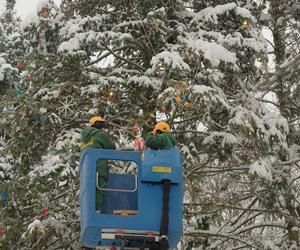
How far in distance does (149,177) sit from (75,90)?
4.22 m

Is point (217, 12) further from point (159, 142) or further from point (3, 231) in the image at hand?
point (3, 231)

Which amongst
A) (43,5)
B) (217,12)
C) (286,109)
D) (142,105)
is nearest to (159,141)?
(142,105)

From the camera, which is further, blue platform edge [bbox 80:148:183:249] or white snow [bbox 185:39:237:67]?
white snow [bbox 185:39:237:67]

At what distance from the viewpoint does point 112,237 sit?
20.8ft

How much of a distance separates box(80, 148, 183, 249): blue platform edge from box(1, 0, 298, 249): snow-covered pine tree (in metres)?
2.32

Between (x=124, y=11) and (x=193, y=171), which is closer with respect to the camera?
(x=193, y=171)

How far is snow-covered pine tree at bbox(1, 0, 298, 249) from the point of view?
941 cm

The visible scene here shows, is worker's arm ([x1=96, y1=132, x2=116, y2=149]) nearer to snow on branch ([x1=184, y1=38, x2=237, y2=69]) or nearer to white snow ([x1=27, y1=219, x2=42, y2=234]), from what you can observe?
white snow ([x1=27, y1=219, x2=42, y2=234])

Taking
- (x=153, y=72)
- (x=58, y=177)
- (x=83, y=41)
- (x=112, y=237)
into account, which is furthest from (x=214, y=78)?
(x=112, y=237)

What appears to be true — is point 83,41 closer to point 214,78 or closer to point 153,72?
point 153,72

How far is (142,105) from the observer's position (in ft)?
34.9

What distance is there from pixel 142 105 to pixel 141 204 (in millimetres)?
4359

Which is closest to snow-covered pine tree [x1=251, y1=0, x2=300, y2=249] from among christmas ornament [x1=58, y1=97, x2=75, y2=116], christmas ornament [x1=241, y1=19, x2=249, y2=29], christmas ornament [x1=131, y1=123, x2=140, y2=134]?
christmas ornament [x1=241, y1=19, x2=249, y2=29]

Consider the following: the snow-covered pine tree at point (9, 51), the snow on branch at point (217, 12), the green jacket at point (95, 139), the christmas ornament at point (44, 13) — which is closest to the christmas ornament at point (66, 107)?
the christmas ornament at point (44, 13)
